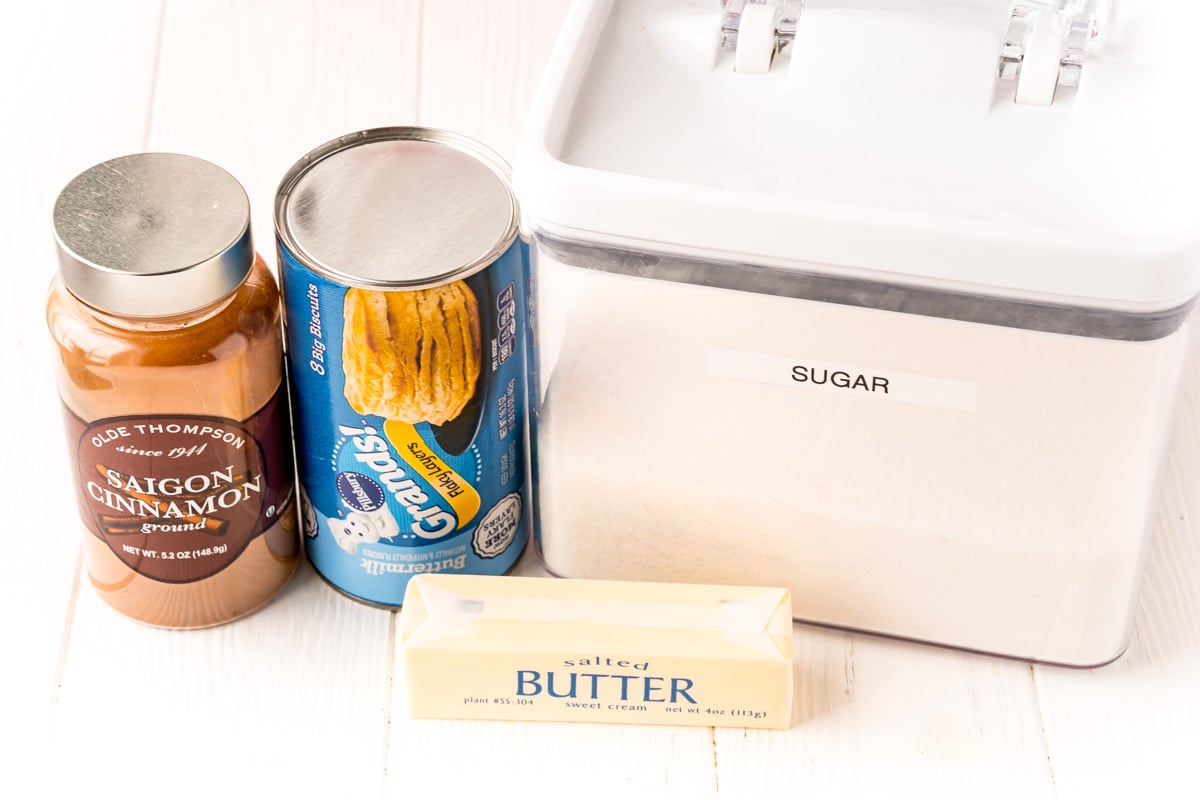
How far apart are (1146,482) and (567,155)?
0.28 m

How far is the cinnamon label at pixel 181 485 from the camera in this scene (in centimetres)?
65

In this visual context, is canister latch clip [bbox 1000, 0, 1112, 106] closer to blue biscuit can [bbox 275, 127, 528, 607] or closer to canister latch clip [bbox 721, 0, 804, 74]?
canister latch clip [bbox 721, 0, 804, 74]

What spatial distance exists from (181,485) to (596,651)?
195 mm

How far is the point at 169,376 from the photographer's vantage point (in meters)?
0.63

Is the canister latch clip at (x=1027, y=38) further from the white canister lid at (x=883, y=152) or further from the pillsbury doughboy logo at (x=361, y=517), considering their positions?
the pillsbury doughboy logo at (x=361, y=517)

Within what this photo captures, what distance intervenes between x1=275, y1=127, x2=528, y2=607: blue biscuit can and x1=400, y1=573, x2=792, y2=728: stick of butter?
1.6 inches

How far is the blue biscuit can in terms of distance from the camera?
63 centimetres

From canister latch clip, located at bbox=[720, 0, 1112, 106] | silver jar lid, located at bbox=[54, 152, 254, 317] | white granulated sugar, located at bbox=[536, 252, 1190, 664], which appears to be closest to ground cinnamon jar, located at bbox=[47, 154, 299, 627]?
silver jar lid, located at bbox=[54, 152, 254, 317]

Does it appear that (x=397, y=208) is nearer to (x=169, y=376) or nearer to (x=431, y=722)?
(x=169, y=376)

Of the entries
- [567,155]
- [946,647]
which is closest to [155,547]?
[567,155]

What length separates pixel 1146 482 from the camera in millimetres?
648

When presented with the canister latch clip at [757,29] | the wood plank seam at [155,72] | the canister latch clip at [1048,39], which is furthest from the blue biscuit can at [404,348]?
the wood plank seam at [155,72]

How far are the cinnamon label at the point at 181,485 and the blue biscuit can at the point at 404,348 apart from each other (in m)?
0.02

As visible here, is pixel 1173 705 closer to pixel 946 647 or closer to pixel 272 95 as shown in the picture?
pixel 946 647
